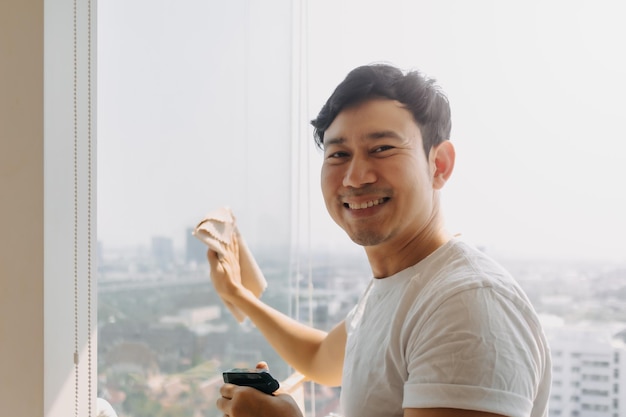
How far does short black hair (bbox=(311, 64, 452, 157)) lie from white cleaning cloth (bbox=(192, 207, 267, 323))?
47cm

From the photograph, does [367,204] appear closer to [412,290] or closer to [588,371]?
[412,290]

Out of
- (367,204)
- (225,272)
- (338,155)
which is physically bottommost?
(225,272)

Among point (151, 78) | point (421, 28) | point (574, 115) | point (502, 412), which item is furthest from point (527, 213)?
point (151, 78)

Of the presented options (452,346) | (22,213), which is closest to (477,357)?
(452,346)

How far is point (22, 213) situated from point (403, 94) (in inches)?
30.4

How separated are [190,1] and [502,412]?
1361mm

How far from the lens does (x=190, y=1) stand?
5.70ft

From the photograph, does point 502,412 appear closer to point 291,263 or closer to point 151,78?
point 151,78

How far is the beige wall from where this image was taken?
1063mm

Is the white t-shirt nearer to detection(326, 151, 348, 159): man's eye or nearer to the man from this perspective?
the man

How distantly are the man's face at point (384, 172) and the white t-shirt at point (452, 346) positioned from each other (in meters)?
0.10

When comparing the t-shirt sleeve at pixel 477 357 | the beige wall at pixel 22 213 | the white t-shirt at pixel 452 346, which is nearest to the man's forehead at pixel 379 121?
the white t-shirt at pixel 452 346

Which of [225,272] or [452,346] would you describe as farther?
[225,272]

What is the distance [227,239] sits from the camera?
5.54ft
